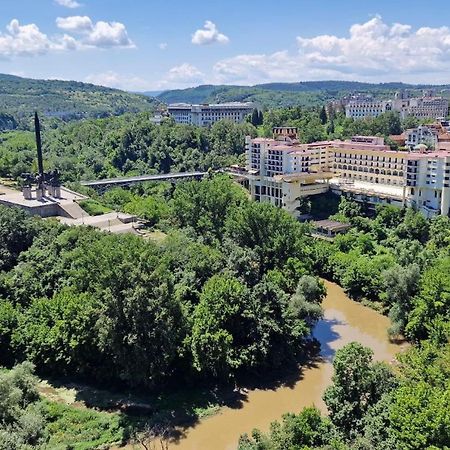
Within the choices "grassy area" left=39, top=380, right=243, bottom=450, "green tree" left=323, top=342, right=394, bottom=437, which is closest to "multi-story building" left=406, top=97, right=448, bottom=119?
"green tree" left=323, top=342, right=394, bottom=437

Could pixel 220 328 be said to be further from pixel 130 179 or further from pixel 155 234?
pixel 130 179

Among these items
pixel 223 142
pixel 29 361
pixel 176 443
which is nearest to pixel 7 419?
pixel 29 361

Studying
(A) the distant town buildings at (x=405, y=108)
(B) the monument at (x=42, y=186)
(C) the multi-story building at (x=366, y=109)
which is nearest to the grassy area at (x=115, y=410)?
(B) the monument at (x=42, y=186)

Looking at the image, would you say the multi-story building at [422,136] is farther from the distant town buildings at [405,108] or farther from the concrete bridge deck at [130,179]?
the distant town buildings at [405,108]

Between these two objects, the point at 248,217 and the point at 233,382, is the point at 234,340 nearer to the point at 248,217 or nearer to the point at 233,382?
the point at 233,382

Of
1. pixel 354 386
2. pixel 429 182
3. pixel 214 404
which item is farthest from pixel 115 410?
pixel 429 182

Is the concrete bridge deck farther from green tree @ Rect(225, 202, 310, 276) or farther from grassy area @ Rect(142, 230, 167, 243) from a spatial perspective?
green tree @ Rect(225, 202, 310, 276)
